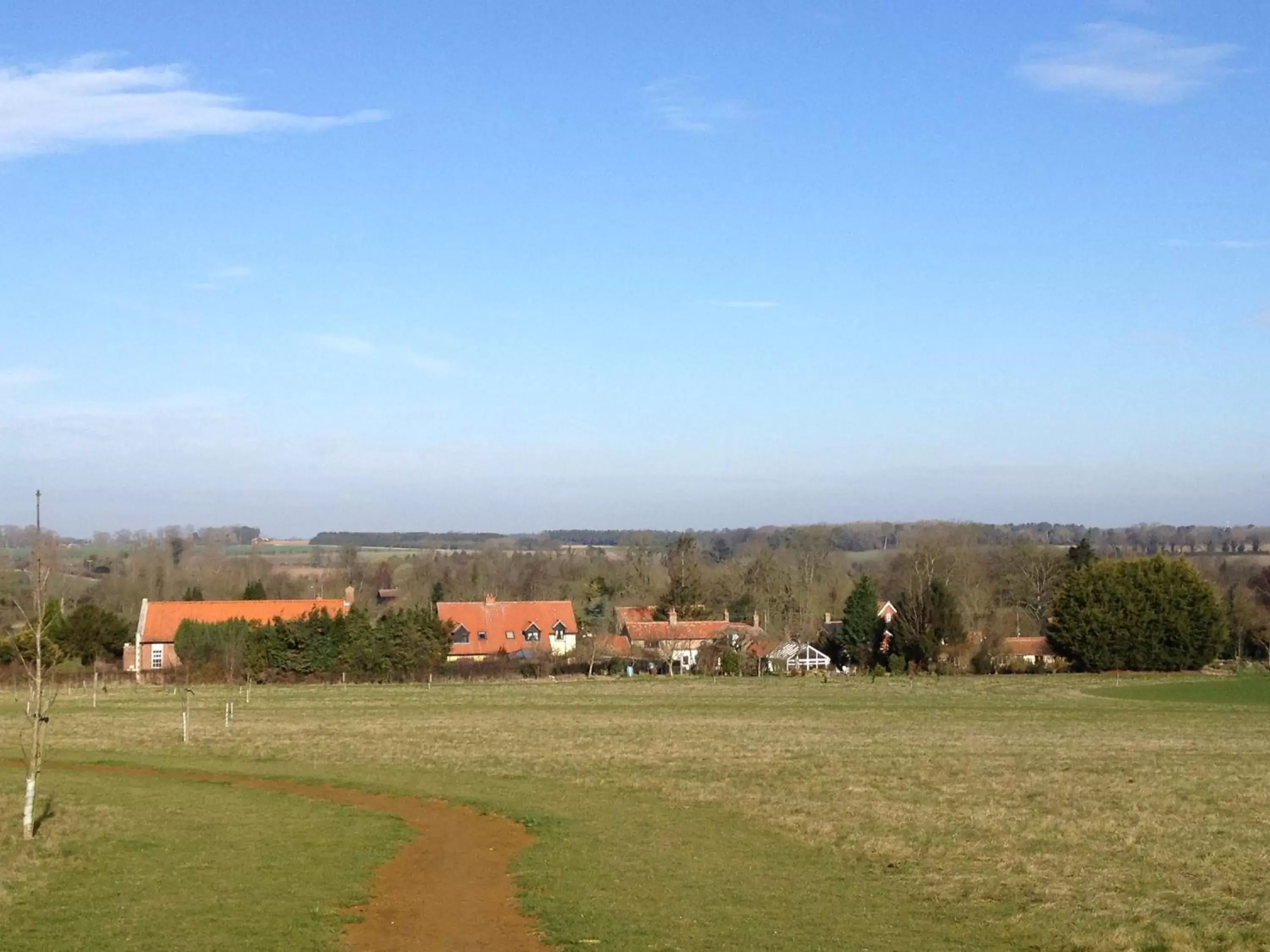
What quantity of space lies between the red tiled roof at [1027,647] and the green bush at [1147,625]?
381 centimetres

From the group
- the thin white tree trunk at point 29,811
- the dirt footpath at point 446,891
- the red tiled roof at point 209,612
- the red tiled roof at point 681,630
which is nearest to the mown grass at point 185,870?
the thin white tree trunk at point 29,811

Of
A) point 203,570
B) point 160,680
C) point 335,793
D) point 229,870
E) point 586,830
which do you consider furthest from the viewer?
point 203,570

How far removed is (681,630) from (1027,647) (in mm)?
23995

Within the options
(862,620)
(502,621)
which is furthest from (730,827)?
(502,621)

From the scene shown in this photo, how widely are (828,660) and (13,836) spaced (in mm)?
77656

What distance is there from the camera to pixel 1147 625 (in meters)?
81.4

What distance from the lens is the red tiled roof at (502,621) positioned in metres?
95.8

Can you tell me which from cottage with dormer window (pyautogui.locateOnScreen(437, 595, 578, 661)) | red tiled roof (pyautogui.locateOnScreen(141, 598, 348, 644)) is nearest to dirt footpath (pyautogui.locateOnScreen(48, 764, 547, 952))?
red tiled roof (pyautogui.locateOnScreen(141, 598, 348, 644))

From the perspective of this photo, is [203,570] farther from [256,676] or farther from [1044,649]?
[1044,649]

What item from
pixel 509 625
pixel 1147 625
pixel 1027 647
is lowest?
pixel 1027 647

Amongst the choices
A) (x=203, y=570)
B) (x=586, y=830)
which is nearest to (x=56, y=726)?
(x=586, y=830)

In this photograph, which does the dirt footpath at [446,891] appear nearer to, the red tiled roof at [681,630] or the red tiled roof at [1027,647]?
the red tiled roof at [1027,647]

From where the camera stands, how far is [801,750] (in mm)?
34906

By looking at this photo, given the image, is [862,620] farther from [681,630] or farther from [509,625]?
[509,625]
